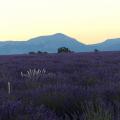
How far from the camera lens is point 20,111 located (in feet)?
17.4

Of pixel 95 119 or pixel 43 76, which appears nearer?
pixel 95 119

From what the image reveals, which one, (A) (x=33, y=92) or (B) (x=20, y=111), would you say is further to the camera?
(A) (x=33, y=92)

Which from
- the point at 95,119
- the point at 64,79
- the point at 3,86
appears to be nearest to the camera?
the point at 95,119

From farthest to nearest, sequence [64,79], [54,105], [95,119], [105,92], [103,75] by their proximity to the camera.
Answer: [103,75] → [64,79] → [105,92] → [54,105] → [95,119]

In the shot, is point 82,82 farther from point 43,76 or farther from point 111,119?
point 111,119

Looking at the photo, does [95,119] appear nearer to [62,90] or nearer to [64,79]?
[62,90]

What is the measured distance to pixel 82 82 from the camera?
36.9ft

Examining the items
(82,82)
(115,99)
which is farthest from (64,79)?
(115,99)

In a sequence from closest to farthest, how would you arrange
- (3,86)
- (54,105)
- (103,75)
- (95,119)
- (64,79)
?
(95,119) → (54,105) → (3,86) → (64,79) → (103,75)

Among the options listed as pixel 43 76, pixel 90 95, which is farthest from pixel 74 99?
pixel 43 76

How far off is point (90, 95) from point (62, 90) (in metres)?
0.70

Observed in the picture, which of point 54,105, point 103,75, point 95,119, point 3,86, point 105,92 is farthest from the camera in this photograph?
point 103,75

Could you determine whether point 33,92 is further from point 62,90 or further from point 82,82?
point 82,82

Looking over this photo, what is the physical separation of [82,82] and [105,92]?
3.32 meters
